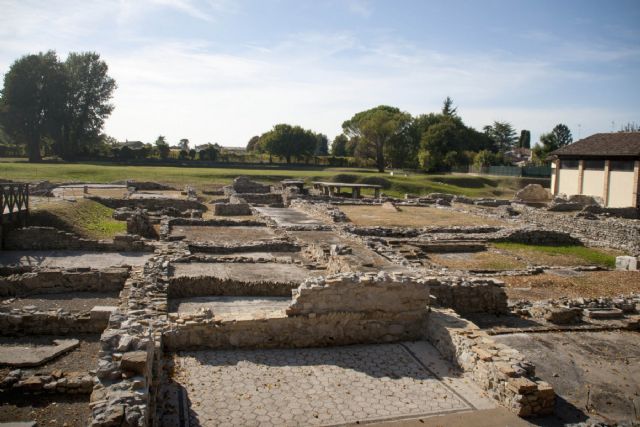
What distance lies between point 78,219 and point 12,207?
3486mm

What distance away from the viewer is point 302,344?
34.3 feet

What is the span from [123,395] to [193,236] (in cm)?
1626

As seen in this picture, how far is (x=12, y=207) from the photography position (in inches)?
773

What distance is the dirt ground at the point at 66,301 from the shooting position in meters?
12.6

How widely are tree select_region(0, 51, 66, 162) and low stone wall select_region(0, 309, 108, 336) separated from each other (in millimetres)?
58994

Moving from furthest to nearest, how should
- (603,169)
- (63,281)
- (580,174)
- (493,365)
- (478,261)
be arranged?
1. (580,174)
2. (603,169)
3. (478,261)
4. (63,281)
5. (493,365)

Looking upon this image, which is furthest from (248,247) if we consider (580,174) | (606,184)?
(580,174)

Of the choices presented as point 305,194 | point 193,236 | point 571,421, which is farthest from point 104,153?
point 571,421

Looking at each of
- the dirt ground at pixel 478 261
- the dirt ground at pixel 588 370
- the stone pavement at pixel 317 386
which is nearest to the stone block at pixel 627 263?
the dirt ground at pixel 478 261

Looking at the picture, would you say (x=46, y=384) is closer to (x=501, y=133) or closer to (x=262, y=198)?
(x=262, y=198)

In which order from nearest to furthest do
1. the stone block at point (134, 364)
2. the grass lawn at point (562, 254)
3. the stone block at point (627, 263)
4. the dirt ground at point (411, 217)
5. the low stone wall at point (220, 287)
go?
the stone block at point (134, 364) → the low stone wall at point (220, 287) → the stone block at point (627, 263) → the grass lawn at point (562, 254) → the dirt ground at point (411, 217)

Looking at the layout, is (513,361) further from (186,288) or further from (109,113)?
(109,113)

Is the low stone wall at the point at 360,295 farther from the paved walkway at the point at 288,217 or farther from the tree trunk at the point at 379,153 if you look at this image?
the tree trunk at the point at 379,153

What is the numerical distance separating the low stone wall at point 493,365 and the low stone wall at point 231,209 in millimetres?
21528
